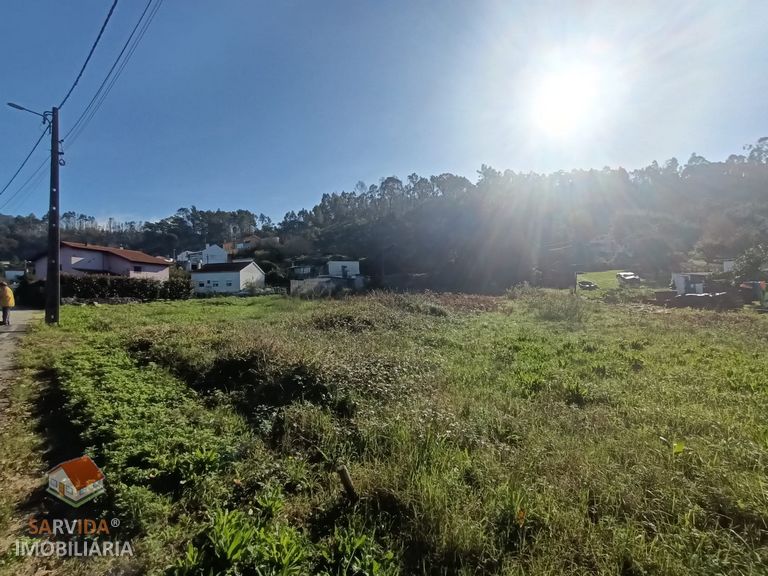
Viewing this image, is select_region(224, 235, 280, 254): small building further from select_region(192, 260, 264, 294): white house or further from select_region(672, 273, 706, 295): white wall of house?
select_region(672, 273, 706, 295): white wall of house

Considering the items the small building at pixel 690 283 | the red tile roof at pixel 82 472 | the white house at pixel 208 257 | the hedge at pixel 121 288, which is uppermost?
the white house at pixel 208 257

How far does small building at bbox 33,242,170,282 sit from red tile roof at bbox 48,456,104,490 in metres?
35.6

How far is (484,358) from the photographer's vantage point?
329 inches

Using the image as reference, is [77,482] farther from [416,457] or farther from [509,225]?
[509,225]

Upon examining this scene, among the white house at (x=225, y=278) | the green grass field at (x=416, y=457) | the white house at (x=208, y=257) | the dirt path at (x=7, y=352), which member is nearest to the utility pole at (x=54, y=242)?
the dirt path at (x=7, y=352)

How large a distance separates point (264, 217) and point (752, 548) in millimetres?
130161

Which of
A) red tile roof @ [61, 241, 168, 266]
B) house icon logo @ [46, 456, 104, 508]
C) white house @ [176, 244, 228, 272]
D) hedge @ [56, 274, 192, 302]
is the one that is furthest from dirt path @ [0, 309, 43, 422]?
white house @ [176, 244, 228, 272]

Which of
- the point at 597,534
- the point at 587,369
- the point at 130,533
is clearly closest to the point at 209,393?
the point at 130,533

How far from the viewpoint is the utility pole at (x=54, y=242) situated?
41.1 ft

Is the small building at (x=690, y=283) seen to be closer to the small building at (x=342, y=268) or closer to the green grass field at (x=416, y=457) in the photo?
the green grass field at (x=416, y=457)

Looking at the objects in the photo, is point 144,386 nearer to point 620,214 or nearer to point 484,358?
point 484,358

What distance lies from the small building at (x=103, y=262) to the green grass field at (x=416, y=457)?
110ft

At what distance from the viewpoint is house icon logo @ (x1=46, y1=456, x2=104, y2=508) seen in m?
3.17

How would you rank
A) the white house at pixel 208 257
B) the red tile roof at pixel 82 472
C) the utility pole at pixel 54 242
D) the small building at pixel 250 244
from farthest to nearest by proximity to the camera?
1. the small building at pixel 250 244
2. the white house at pixel 208 257
3. the utility pole at pixel 54 242
4. the red tile roof at pixel 82 472
